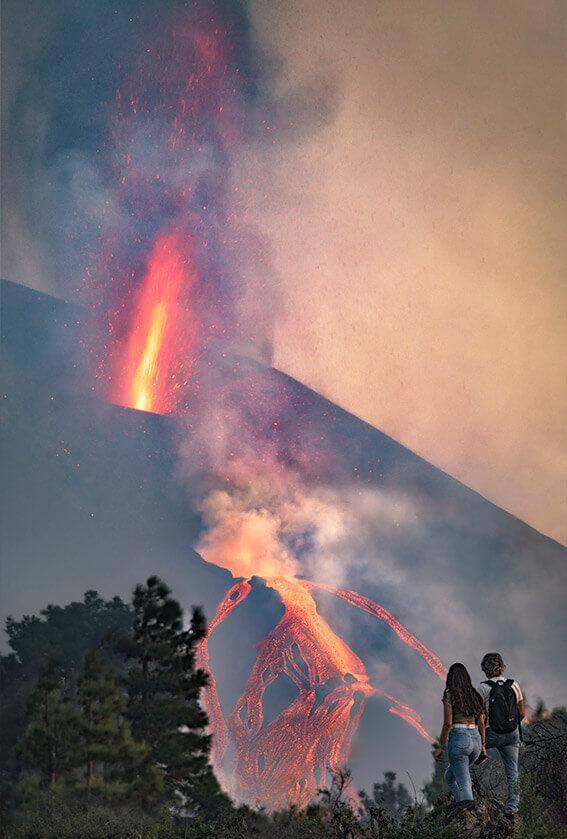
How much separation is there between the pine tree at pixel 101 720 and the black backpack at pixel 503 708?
54.4 ft

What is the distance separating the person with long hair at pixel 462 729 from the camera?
30.2 ft

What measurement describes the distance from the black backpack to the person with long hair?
227 mm

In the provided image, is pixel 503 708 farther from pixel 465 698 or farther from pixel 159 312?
pixel 159 312

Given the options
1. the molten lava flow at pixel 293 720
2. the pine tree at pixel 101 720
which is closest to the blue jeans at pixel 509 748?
the pine tree at pixel 101 720

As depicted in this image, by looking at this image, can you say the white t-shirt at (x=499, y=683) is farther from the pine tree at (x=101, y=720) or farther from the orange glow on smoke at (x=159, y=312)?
the orange glow on smoke at (x=159, y=312)

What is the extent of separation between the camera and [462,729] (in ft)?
30.3

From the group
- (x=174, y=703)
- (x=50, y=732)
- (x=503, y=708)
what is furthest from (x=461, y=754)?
(x=174, y=703)

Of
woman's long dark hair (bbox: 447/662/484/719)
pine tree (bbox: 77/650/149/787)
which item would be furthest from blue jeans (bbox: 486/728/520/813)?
pine tree (bbox: 77/650/149/787)

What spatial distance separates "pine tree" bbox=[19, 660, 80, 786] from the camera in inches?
954

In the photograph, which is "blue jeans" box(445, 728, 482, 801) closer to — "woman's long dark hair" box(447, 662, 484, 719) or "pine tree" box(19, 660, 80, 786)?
"woman's long dark hair" box(447, 662, 484, 719)

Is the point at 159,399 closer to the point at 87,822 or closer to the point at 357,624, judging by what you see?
the point at 357,624

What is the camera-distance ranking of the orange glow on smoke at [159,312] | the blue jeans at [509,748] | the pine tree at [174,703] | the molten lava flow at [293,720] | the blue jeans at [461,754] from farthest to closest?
the orange glow on smoke at [159,312] < the molten lava flow at [293,720] < the pine tree at [174,703] < the blue jeans at [509,748] < the blue jeans at [461,754]

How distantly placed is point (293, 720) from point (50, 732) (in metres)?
74.0

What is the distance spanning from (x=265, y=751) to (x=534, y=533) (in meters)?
71.3
